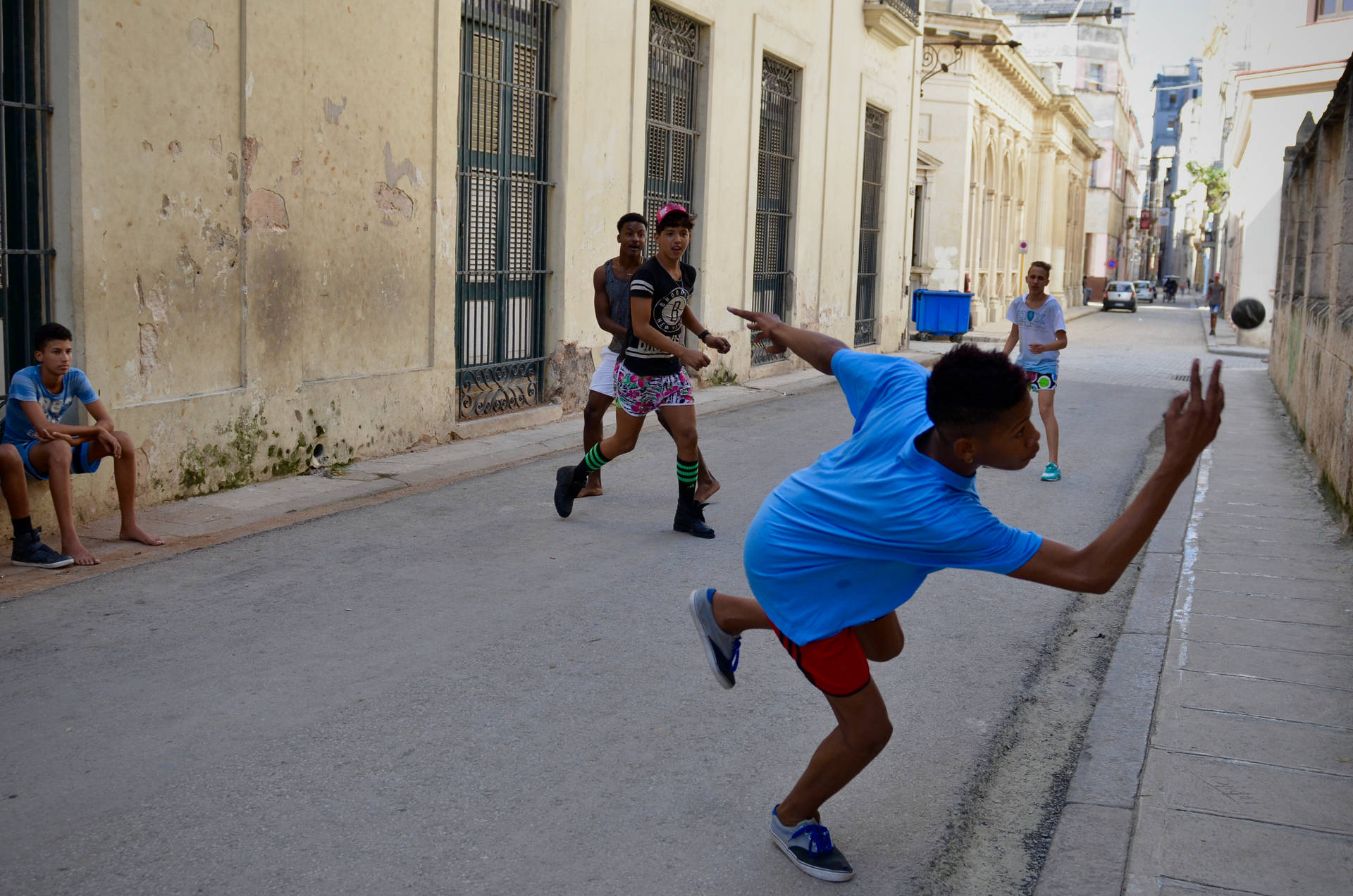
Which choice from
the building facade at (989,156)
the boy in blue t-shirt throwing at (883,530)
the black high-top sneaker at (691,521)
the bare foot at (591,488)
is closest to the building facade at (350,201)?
the bare foot at (591,488)

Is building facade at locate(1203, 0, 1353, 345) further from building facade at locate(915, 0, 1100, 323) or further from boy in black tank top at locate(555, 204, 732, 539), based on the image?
boy in black tank top at locate(555, 204, 732, 539)

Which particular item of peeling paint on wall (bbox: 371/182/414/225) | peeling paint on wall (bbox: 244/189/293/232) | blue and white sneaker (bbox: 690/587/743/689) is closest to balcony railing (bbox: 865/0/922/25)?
peeling paint on wall (bbox: 371/182/414/225)

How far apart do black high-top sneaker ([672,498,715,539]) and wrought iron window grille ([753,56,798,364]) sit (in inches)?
376

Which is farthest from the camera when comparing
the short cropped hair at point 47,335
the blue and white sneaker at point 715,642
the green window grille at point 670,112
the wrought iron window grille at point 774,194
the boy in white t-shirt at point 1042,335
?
the wrought iron window grille at point 774,194

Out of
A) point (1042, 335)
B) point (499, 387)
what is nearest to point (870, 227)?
point (499, 387)

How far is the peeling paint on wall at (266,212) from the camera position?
26.4 ft

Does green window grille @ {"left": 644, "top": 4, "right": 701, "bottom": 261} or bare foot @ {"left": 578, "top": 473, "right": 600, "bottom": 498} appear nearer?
bare foot @ {"left": 578, "top": 473, "right": 600, "bottom": 498}

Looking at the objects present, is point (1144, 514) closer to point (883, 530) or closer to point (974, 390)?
point (974, 390)

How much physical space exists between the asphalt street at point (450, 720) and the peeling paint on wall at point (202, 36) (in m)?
2.89

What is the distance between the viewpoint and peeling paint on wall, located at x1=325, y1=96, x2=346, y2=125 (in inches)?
342

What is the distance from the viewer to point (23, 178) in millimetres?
6605

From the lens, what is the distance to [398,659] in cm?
485

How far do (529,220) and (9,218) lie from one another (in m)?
5.53

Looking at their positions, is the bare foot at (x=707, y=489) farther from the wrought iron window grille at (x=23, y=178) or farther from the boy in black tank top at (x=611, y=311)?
the wrought iron window grille at (x=23, y=178)
